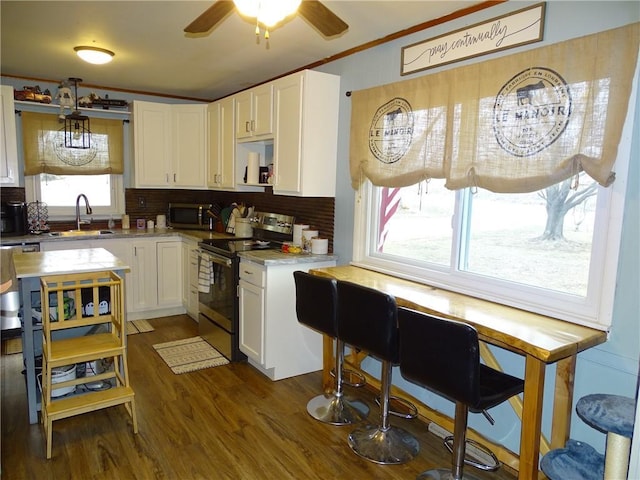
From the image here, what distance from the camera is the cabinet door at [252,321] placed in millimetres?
3229

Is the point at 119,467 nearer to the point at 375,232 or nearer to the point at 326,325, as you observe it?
the point at 326,325

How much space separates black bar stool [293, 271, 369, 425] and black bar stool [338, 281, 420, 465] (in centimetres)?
9

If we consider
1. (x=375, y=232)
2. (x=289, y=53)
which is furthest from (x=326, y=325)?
(x=289, y=53)

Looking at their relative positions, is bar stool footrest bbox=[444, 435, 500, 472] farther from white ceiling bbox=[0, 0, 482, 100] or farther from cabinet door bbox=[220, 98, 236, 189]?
cabinet door bbox=[220, 98, 236, 189]

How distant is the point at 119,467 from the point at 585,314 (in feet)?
7.94

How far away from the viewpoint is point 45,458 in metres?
2.29

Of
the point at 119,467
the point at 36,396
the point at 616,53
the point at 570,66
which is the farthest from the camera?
the point at 36,396

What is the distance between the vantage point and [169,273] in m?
4.69

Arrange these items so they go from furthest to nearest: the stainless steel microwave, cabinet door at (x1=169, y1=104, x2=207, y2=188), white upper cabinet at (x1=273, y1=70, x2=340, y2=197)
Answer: the stainless steel microwave
cabinet door at (x1=169, y1=104, x2=207, y2=188)
white upper cabinet at (x1=273, y1=70, x2=340, y2=197)

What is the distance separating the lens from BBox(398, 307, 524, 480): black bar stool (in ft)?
5.79

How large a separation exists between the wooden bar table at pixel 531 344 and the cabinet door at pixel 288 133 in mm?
1441

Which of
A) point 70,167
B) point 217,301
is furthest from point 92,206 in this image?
point 217,301

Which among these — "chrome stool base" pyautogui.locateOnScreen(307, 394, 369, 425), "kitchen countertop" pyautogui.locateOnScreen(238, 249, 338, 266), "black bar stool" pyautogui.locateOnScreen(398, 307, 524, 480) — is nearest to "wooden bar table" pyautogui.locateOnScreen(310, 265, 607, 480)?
"black bar stool" pyautogui.locateOnScreen(398, 307, 524, 480)

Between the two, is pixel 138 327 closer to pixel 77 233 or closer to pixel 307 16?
pixel 77 233
